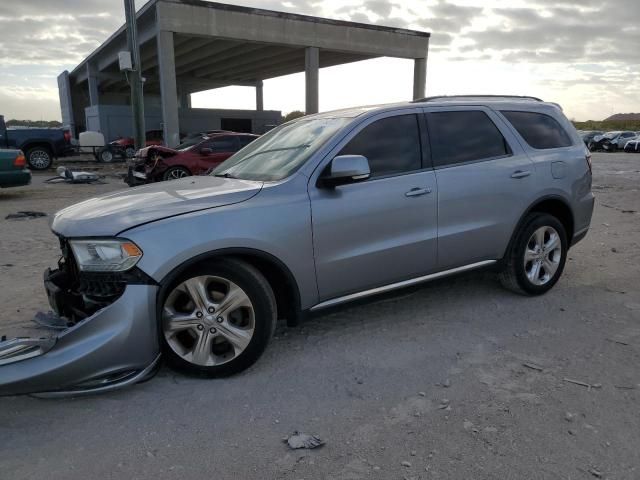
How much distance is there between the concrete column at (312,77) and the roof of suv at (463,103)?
19.7 m

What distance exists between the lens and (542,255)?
4.62 meters

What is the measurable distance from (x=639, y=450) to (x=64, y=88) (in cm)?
5153

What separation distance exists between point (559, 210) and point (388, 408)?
9.61ft

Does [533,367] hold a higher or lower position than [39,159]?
lower

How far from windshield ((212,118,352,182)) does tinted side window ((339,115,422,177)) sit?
0.62 ft

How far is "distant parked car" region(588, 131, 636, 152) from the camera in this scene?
35.8 metres

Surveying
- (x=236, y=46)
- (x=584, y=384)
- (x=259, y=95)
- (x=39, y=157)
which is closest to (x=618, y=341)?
(x=584, y=384)

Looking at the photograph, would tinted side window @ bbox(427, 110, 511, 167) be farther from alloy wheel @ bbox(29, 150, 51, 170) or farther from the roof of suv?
alloy wheel @ bbox(29, 150, 51, 170)

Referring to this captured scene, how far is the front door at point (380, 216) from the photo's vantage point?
11.3 feet

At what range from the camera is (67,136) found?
18297 mm

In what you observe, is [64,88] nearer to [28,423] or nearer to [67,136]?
[67,136]

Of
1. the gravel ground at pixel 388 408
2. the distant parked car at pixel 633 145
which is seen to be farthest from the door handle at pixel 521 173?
the distant parked car at pixel 633 145

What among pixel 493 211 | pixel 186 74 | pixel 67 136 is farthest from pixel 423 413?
pixel 186 74

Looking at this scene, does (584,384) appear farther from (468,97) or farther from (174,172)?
(174,172)
